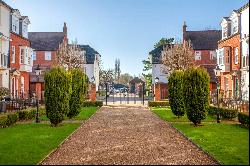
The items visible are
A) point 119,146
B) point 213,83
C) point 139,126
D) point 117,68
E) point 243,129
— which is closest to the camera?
point 119,146

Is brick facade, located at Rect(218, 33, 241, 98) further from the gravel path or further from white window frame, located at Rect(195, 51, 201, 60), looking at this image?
the gravel path

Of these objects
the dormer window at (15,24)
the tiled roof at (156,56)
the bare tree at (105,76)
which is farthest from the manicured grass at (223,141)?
the bare tree at (105,76)

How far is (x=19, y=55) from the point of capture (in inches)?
1713

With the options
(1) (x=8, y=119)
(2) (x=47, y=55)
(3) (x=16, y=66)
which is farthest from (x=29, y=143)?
(2) (x=47, y=55)

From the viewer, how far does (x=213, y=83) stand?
5669 centimetres

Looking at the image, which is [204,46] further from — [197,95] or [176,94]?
[197,95]

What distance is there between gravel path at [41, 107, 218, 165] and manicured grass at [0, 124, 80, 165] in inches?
16.8

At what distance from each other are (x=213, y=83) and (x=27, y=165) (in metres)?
47.4

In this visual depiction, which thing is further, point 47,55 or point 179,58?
point 47,55

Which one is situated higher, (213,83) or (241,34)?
(241,34)

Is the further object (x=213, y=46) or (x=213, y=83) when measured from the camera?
(x=213, y=46)

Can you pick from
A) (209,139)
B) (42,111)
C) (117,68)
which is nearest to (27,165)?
(209,139)

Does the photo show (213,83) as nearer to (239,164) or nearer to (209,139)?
(209,139)

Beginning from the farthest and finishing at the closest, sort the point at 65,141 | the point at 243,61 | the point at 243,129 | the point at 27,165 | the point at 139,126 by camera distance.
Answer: the point at 243,61 < the point at 139,126 < the point at 243,129 < the point at 65,141 < the point at 27,165
